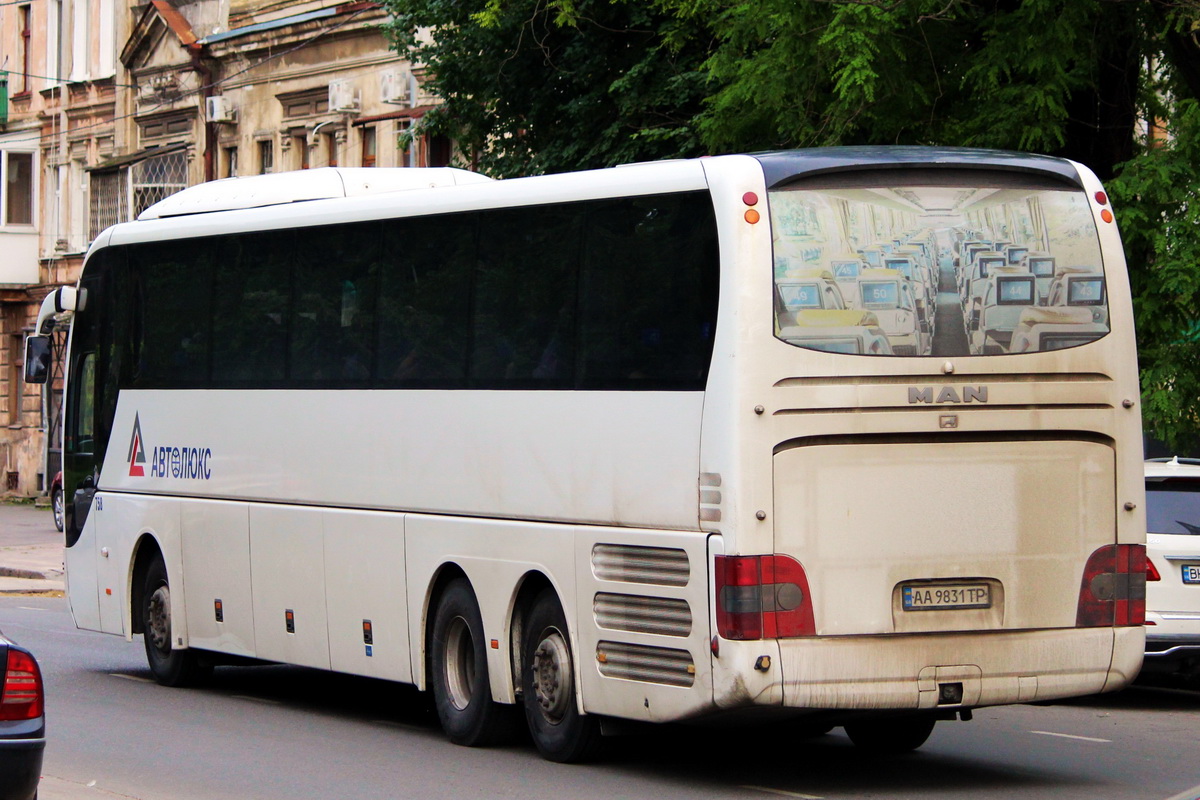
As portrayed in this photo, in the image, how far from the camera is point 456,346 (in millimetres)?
12398

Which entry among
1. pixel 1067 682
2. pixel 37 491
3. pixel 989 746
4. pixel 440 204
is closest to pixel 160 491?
pixel 440 204

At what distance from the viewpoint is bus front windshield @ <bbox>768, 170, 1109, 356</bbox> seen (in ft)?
33.8

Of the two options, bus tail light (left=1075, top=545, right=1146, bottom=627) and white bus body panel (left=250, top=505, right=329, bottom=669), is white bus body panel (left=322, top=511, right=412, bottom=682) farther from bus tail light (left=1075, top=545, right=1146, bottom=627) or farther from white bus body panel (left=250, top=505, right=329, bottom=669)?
bus tail light (left=1075, top=545, right=1146, bottom=627)

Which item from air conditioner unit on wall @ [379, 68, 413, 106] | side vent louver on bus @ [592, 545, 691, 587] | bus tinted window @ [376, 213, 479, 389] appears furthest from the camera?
air conditioner unit on wall @ [379, 68, 413, 106]

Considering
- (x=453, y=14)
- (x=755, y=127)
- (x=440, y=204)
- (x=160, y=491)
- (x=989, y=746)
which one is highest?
(x=453, y=14)

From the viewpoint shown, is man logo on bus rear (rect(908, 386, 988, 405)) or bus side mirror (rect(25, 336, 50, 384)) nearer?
man logo on bus rear (rect(908, 386, 988, 405))

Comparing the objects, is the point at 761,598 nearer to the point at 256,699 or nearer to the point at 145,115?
the point at 256,699

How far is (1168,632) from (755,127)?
7785 mm

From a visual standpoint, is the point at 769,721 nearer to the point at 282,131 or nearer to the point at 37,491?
the point at 282,131

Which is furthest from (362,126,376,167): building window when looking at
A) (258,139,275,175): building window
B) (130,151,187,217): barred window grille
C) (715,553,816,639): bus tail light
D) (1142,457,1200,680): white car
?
(715,553,816,639): bus tail light

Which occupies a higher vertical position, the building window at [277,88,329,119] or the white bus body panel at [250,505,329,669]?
the building window at [277,88,329,119]

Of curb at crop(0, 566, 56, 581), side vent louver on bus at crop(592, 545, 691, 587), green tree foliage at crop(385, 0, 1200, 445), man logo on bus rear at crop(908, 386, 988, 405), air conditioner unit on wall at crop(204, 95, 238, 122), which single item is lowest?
curb at crop(0, 566, 56, 581)

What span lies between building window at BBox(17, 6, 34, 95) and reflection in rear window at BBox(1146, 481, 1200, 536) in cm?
4095

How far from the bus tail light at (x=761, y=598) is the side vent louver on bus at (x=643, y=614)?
35 cm
